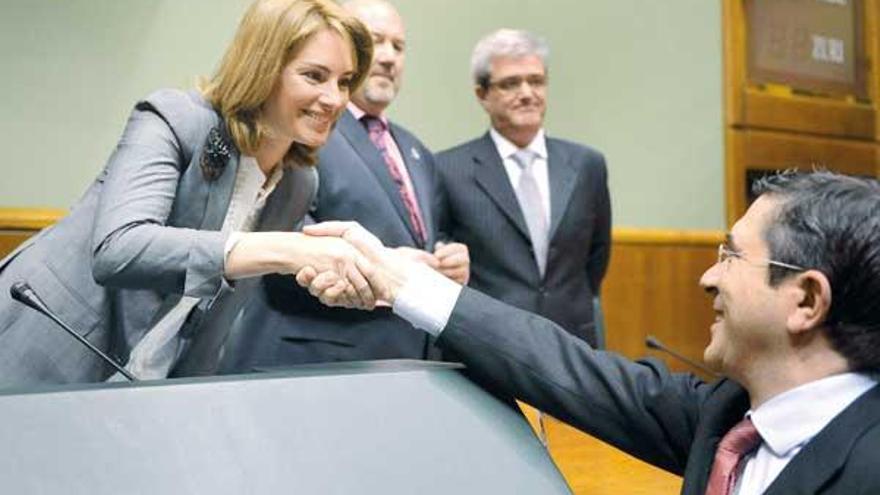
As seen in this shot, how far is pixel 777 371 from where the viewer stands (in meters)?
1.23

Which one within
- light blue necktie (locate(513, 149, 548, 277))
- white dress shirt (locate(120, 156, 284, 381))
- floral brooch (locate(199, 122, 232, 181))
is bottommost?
light blue necktie (locate(513, 149, 548, 277))

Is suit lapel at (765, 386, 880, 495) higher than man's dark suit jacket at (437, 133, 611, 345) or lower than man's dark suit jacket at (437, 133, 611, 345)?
higher

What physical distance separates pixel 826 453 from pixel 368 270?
555 millimetres

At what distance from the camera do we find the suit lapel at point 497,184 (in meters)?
2.93

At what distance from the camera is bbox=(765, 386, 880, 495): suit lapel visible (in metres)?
1.10

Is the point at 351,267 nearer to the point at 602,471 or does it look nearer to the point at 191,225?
the point at 191,225

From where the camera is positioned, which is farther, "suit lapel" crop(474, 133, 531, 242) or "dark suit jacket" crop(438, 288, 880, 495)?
"suit lapel" crop(474, 133, 531, 242)

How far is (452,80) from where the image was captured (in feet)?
13.8

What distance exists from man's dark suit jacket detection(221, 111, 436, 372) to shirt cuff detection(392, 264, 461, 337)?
660 millimetres

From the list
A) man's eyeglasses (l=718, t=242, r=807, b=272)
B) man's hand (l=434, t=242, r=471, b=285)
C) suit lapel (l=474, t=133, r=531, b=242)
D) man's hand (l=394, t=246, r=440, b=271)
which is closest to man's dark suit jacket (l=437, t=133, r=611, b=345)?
suit lapel (l=474, t=133, r=531, b=242)

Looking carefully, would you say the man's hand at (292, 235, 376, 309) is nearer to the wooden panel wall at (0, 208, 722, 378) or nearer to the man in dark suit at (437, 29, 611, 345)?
the man in dark suit at (437, 29, 611, 345)

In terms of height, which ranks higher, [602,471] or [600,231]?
[602,471]

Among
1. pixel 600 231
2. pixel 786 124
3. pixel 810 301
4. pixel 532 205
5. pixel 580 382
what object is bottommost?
pixel 786 124

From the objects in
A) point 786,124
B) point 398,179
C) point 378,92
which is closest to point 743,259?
Answer: point 398,179
